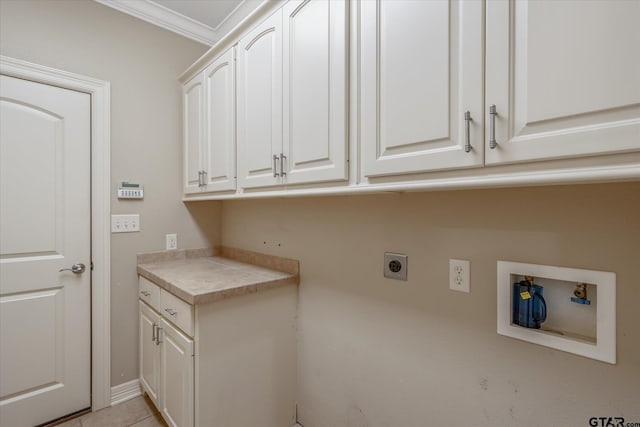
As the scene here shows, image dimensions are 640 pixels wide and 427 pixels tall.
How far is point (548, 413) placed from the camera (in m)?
0.94

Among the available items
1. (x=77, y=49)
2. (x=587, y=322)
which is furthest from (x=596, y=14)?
(x=77, y=49)

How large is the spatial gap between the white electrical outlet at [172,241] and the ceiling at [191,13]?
1.52 m

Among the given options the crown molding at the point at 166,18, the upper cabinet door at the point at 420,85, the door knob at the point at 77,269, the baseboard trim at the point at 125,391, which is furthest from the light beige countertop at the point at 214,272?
the crown molding at the point at 166,18

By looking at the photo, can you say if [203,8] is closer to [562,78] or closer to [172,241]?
[172,241]

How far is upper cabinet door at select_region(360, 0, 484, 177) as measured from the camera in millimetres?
811

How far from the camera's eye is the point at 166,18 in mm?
2166

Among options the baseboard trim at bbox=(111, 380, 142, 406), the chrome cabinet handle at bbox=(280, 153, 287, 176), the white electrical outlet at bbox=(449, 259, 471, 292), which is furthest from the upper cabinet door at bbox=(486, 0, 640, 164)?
the baseboard trim at bbox=(111, 380, 142, 406)

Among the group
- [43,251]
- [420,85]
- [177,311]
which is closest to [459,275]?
[420,85]

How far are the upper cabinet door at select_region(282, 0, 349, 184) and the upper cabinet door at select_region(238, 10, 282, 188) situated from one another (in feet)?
0.21

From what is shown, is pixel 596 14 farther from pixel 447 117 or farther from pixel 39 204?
pixel 39 204

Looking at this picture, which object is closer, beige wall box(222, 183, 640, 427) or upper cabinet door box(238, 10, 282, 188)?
beige wall box(222, 183, 640, 427)

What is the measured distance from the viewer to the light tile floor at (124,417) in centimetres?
179

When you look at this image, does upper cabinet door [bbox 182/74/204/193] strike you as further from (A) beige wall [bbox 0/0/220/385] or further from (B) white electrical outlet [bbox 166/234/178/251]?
(B) white electrical outlet [bbox 166/234/178/251]

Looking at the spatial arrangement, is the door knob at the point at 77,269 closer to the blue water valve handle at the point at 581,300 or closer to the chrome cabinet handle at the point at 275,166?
the chrome cabinet handle at the point at 275,166
